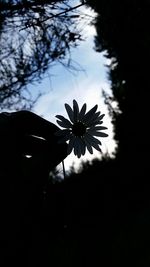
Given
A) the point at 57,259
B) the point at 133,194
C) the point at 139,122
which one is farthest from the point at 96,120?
the point at 139,122

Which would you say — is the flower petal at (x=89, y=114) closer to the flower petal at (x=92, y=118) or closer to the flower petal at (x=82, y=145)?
the flower petal at (x=92, y=118)

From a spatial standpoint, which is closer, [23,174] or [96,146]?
[23,174]

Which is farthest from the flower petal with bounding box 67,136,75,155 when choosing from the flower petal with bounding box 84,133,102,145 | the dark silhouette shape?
the flower petal with bounding box 84,133,102,145

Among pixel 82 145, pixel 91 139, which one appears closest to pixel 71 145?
pixel 82 145

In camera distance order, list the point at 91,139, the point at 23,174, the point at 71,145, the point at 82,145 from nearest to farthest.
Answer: the point at 23,174, the point at 71,145, the point at 82,145, the point at 91,139

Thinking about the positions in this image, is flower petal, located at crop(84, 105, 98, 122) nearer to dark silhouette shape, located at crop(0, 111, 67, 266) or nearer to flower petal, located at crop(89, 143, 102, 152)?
flower petal, located at crop(89, 143, 102, 152)

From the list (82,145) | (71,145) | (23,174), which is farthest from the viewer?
(82,145)

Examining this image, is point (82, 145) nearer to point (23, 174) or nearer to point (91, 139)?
point (91, 139)
